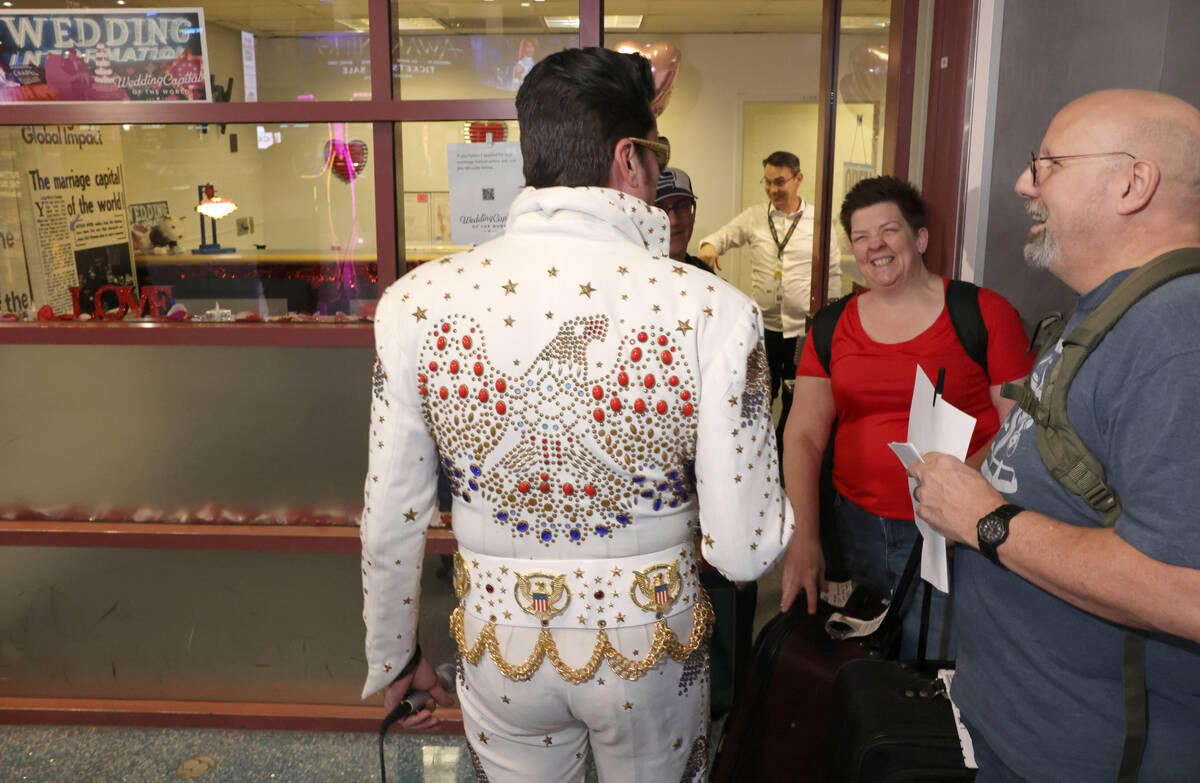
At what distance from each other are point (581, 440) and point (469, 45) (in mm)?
1393

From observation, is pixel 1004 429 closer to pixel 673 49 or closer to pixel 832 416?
pixel 832 416

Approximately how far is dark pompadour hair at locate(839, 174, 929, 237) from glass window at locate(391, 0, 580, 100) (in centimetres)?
76

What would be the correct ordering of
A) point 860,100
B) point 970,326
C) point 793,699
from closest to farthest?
1. point 793,699
2. point 970,326
3. point 860,100

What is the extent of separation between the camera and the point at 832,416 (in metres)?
2.13

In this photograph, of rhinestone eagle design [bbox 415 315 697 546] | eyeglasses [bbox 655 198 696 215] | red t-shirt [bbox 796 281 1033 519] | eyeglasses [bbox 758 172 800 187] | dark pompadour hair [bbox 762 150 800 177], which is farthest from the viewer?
eyeglasses [bbox 758 172 800 187]

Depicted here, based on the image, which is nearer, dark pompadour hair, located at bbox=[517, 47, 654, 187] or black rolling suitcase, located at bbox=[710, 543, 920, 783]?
dark pompadour hair, located at bbox=[517, 47, 654, 187]

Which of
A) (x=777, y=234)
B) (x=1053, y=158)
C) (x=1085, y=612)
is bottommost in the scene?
(x=1085, y=612)

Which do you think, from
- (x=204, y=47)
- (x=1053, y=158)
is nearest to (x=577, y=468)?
(x=1053, y=158)

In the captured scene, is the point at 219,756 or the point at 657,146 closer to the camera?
the point at 657,146

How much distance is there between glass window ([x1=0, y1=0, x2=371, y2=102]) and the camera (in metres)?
2.17

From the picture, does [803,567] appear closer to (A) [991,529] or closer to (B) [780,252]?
(A) [991,529]

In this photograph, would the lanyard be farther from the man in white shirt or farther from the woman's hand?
the woman's hand

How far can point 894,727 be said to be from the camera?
4.16ft

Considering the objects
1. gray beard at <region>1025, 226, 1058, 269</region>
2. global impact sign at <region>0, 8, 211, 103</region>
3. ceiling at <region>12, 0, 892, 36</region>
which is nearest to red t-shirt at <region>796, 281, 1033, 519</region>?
gray beard at <region>1025, 226, 1058, 269</region>
